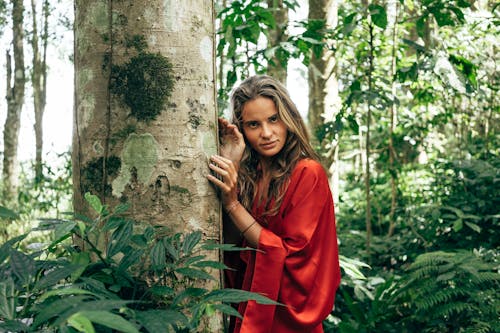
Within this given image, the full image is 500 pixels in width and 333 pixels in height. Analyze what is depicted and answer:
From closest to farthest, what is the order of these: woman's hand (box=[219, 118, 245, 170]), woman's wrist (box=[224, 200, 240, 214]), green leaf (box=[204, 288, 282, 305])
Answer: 1. green leaf (box=[204, 288, 282, 305])
2. woman's wrist (box=[224, 200, 240, 214])
3. woman's hand (box=[219, 118, 245, 170])

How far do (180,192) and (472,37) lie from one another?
5766 mm

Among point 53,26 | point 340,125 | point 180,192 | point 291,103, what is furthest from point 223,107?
point 53,26

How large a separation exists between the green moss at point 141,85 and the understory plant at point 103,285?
0.35 meters

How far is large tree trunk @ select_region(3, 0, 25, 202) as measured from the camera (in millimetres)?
11309

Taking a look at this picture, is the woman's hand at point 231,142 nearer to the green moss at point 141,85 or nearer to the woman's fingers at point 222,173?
the woman's fingers at point 222,173

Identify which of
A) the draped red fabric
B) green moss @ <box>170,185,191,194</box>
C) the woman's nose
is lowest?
the draped red fabric

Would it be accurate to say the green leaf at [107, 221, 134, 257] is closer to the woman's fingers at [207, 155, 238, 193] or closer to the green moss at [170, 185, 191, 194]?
the green moss at [170, 185, 191, 194]

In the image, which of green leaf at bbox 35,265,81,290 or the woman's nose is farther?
the woman's nose

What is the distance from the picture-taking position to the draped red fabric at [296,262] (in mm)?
2053

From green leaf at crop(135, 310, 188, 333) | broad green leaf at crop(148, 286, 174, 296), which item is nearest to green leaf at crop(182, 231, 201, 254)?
broad green leaf at crop(148, 286, 174, 296)

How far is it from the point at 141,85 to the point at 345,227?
6.33 m

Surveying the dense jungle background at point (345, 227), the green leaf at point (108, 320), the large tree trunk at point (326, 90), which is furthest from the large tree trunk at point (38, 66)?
the green leaf at point (108, 320)

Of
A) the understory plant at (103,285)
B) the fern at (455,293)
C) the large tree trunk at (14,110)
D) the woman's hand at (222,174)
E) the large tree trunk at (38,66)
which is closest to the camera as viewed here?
the understory plant at (103,285)

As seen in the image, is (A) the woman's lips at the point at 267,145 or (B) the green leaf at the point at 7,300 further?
(A) the woman's lips at the point at 267,145
